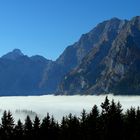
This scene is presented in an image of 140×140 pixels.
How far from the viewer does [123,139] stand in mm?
79375

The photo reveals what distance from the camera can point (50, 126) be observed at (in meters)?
102

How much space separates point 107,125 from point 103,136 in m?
2.78

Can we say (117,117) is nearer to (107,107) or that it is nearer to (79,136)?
(107,107)

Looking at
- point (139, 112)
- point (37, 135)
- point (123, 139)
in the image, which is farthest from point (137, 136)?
point (37, 135)

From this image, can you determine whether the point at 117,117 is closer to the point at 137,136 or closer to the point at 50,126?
the point at 137,136

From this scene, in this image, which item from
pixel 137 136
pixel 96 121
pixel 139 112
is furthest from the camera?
pixel 139 112

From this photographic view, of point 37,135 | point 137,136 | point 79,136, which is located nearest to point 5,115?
point 37,135

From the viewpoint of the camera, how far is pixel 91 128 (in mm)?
86125

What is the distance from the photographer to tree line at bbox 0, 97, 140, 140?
81000mm

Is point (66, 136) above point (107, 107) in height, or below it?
below

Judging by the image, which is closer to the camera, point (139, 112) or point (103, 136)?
point (103, 136)

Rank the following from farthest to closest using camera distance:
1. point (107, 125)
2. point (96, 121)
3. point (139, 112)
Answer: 1. point (139, 112)
2. point (96, 121)
3. point (107, 125)

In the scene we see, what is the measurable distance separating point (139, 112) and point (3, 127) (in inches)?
1065

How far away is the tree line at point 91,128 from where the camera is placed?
266 ft
